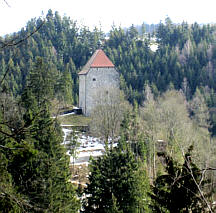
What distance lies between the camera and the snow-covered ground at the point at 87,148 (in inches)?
925

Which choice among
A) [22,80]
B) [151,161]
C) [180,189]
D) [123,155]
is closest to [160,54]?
[22,80]

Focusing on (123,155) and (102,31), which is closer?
A: (123,155)

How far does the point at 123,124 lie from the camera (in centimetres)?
2545

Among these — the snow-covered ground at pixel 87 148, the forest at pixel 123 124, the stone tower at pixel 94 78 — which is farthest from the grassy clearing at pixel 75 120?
the snow-covered ground at pixel 87 148

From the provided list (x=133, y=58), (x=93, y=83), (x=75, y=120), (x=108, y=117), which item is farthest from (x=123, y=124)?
(x=133, y=58)

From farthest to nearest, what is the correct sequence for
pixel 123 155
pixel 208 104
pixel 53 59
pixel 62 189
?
pixel 53 59 < pixel 208 104 < pixel 123 155 < pixel 62 189

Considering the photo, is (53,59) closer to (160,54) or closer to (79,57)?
(79,57)

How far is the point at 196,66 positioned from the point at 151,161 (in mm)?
26065

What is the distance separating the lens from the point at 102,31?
65.0m

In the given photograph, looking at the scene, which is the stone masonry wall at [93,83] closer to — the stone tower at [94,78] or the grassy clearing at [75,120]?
the stone tower at [94,78]

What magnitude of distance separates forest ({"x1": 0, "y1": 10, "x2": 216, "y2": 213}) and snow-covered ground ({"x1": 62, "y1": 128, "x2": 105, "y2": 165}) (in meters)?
1.17

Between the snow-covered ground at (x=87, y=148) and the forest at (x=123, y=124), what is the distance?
117 centimetres

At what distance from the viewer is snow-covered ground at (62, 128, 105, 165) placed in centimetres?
2348

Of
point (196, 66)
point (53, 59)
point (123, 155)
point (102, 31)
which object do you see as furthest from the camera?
point (102, 31)
